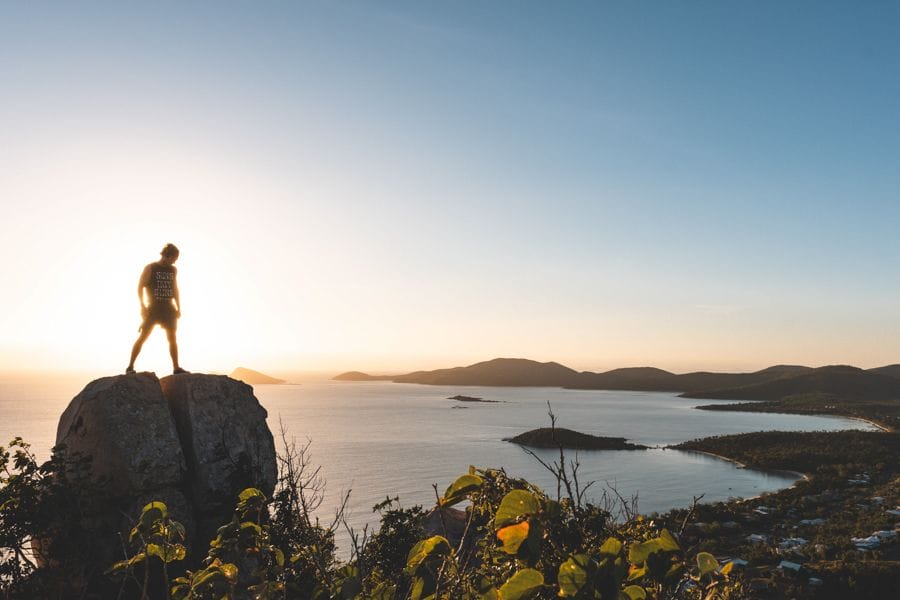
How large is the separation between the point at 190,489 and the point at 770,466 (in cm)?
7375

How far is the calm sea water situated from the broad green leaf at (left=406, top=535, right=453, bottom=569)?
14.1 meters

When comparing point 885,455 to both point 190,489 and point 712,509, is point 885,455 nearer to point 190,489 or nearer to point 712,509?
point 712,509

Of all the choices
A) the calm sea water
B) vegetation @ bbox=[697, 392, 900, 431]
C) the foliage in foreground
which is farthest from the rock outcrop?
vegetation @ bbox=[697, 392, 900, 431]

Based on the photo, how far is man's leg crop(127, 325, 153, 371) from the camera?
40.3 feet

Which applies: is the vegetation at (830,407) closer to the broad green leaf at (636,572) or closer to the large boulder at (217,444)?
the large boulder at (217,444)

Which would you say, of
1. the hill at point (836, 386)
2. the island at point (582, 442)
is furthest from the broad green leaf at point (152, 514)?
the hill at point (836, 386)

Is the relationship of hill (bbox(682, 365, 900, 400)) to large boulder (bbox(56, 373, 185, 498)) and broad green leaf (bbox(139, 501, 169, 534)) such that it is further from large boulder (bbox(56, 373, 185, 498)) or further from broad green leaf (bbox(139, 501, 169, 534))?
broad green leaf (bbox(139, 501, 169, 534))

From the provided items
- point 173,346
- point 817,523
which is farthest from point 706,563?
point 817,523

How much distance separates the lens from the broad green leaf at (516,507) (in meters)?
1.49

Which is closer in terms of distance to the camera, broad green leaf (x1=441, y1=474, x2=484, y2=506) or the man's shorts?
broad green leaf (x1=441, y1=474, x2=484, y2=506)

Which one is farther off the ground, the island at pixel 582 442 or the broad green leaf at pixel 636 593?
the broad green leaf at pixel 636 593

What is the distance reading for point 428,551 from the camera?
172 centimetres

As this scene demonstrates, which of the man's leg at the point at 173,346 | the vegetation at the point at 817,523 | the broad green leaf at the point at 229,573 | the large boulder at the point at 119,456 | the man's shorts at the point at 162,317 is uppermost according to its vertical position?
the man's shorts at the point at 162,317

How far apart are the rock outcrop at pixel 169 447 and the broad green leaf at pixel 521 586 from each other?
1131cm
